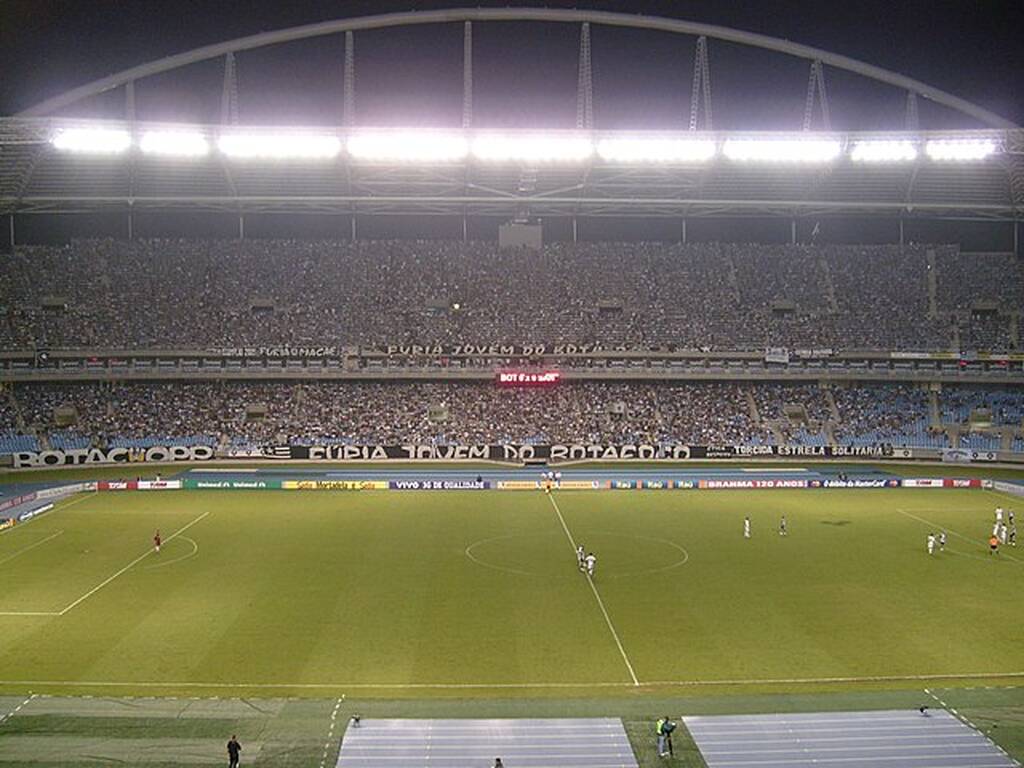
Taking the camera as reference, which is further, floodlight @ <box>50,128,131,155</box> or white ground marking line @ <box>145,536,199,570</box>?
floodlight @ <box>50,128,131,155</box>

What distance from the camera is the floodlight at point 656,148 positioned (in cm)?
5025

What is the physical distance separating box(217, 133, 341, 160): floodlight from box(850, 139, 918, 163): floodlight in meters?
28.9

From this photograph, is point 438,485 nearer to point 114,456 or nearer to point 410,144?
point 410,144

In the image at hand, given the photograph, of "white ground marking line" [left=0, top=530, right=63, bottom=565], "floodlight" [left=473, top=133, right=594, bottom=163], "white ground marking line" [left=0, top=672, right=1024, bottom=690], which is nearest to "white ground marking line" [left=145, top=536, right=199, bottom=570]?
"white ground marking line" [left=0, top=530, right=63, bottom=565]

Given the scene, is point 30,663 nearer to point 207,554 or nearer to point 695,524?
point 207,554

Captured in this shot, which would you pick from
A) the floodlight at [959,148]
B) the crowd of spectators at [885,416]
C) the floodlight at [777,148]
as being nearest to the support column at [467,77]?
the floodlight at [777,148]

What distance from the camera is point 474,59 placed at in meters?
53.5

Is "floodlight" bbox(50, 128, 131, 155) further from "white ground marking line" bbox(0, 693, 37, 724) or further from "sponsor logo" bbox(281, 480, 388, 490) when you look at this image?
→ "white ground marking line" bbox(0, 693, 37, 724)

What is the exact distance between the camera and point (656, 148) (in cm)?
5066

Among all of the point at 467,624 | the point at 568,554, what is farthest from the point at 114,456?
the point at 467,624

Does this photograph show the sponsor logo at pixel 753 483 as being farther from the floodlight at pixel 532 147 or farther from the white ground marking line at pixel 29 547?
the white ground marking line at pixel 29 547

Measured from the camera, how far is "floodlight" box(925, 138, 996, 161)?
5041cm

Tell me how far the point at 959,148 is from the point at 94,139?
45.9 meters

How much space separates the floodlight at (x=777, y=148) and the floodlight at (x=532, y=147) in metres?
7.97
